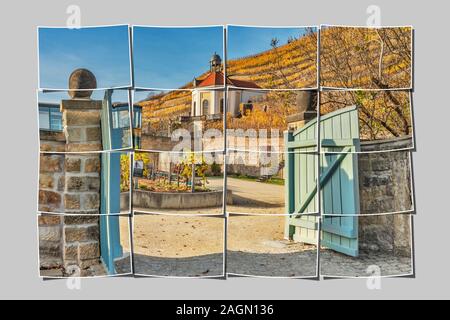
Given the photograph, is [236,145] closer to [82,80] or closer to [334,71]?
[334,71]

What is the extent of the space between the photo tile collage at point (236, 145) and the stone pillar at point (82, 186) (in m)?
0.02

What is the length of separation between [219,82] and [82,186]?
1357 millimetres

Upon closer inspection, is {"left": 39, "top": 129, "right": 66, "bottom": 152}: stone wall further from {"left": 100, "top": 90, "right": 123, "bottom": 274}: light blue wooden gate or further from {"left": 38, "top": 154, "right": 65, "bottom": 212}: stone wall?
{"left": 100, "top": 90, "right": 123, "bottom": 274}: light blue wooden gate

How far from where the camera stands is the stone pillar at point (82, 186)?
4367 millimetres

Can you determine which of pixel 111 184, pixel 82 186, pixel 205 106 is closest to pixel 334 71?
pixel 205 106

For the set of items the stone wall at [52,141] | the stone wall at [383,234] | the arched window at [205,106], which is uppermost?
the arched window at [205,106]

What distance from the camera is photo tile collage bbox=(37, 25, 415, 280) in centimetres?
422

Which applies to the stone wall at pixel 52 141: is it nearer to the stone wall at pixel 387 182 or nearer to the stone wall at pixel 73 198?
the stone wall at pixel 73 198

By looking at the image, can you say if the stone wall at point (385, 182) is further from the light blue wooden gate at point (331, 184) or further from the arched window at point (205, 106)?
the arched window at point (205, 106)

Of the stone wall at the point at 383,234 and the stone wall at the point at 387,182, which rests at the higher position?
the stone wall at the point at 387,182

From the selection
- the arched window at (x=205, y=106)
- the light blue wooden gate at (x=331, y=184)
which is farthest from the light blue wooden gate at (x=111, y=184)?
the light blue wooden gate at (x=331, y=184)

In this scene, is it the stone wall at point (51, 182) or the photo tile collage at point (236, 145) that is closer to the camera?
the photo tile collage at point (236, 145)

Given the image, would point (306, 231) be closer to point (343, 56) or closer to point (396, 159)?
point (396, 159)

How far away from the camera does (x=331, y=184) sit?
433cm
